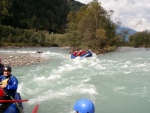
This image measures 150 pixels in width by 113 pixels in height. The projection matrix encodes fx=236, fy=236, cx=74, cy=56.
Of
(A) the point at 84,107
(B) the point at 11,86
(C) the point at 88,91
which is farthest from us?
(C) the point at 88,91

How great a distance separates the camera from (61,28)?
440ft

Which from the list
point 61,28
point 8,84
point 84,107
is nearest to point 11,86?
point 8,84

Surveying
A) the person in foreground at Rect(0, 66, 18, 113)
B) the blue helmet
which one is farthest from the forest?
the blue helmet

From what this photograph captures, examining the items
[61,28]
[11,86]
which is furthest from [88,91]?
[61,28]

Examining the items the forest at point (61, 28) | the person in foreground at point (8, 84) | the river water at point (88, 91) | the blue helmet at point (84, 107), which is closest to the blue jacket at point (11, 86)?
the person in foreground at point (8, 84)

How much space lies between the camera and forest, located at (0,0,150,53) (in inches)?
1597

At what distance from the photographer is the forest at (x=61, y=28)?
40.6 m

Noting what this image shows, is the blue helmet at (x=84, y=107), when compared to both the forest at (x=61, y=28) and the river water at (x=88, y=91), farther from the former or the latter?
the forest at (x=61, y=28)

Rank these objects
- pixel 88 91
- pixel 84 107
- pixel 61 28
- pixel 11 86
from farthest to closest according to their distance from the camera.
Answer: pixel 61 28, pixel 88 91, pixel 11 86, pixel 84 107

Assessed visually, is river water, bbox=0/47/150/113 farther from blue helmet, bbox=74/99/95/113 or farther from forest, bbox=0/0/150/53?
forest, bbox=0/0/150/53

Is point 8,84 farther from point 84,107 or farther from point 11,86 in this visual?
point 84,107

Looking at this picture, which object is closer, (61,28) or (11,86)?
(11,86)

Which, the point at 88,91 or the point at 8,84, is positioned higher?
the point at 8,84

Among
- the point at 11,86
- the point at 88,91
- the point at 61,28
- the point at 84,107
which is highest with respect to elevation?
the point at 61,28
